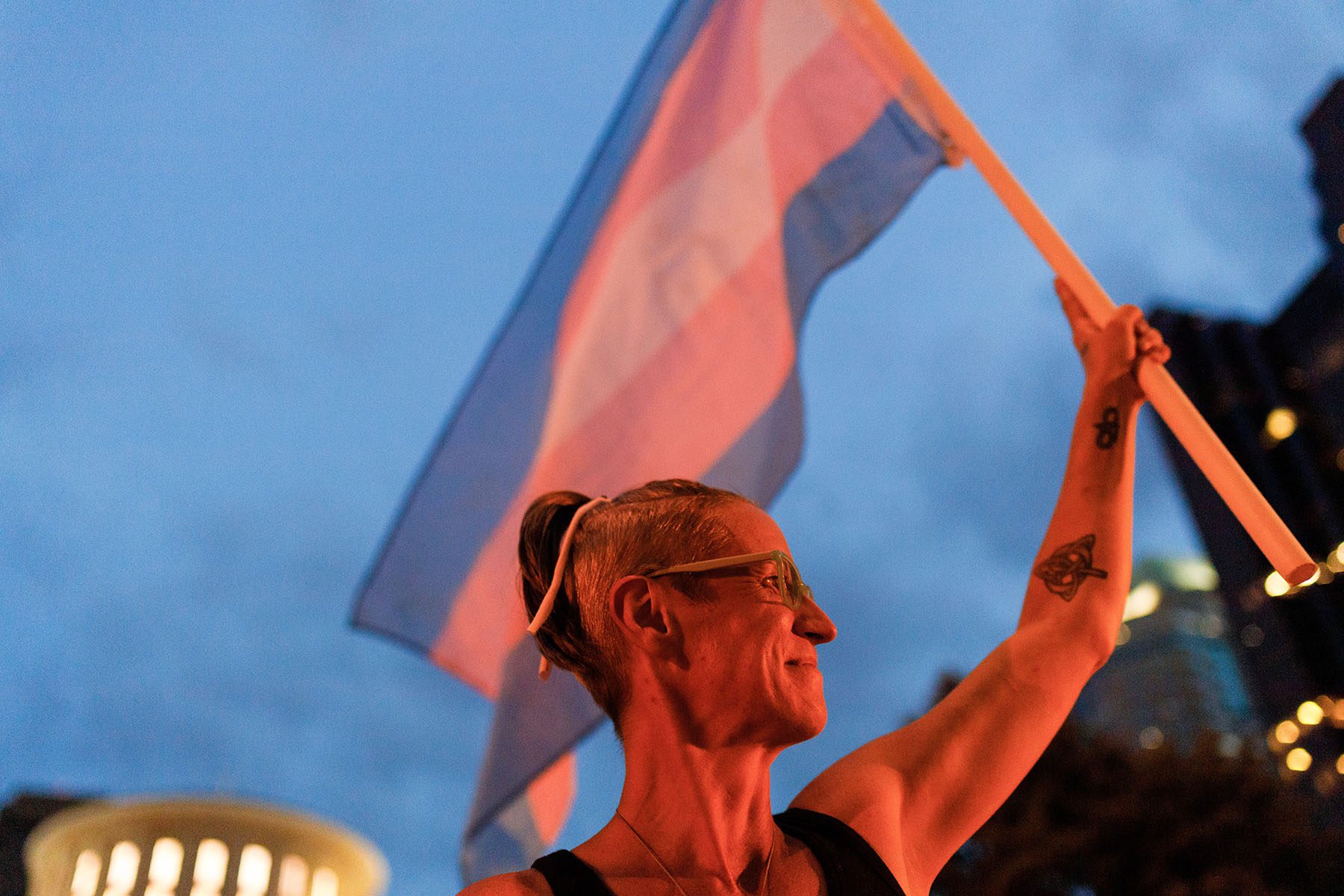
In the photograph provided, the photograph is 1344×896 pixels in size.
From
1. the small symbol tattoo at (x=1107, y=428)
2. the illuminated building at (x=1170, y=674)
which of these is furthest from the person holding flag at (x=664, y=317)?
the illuminated building at (x=1170, y=674)

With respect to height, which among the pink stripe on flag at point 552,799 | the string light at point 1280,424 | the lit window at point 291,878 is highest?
the pink stripe on flag at point 552,799

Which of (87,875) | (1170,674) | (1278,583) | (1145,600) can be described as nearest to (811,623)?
(1278,583)

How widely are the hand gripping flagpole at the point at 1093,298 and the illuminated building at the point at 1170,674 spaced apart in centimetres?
6580

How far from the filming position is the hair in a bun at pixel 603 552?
2.51m

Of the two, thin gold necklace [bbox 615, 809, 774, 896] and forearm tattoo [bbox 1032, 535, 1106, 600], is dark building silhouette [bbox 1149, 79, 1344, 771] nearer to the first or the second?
forearm tattoo [bbox 1032, 535, 1106, 600]

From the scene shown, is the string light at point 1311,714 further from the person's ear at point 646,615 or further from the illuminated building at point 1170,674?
the person's ear at point 646,615

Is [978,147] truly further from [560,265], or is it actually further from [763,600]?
[560,265]

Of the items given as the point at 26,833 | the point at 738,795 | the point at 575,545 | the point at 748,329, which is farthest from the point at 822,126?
the point at 26,833

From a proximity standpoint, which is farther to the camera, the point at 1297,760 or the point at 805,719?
the point at 1297,760

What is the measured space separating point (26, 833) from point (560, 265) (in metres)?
19.7

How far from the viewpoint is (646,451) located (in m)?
5.10

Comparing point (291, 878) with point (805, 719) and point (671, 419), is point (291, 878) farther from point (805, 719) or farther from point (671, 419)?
point (805, 719)

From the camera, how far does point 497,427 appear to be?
5.66 meters

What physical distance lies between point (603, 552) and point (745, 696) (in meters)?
0.44
